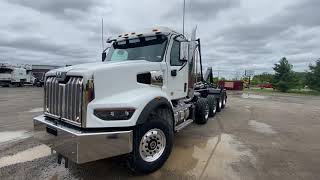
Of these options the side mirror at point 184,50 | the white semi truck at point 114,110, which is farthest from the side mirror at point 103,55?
the side mirror at point 184,50

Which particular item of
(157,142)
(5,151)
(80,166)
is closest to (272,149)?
(157,142)

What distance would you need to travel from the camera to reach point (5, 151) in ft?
19.0

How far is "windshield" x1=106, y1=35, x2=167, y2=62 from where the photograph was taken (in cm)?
573

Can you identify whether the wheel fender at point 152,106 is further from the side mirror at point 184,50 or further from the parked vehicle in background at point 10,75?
the parked vehicle in background at point 10,75

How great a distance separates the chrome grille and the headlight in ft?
0.95

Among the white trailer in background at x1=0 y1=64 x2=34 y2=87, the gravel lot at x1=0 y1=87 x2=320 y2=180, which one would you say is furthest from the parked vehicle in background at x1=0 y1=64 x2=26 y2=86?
the gravel lot at x1=0 y1=87 x2=320 y2=180

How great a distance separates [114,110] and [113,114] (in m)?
0.06

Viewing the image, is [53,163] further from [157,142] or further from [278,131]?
[278,131]

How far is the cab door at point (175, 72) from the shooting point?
5.89 meters

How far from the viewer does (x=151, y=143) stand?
15.3ft

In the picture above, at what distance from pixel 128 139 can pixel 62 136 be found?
98 cm

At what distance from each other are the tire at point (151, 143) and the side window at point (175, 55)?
4.47 feet

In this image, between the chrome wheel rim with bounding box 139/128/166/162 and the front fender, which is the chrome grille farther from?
the chrome wheel rim with bounding box 139/128/166/162

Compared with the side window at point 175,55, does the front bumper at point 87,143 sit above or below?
below
